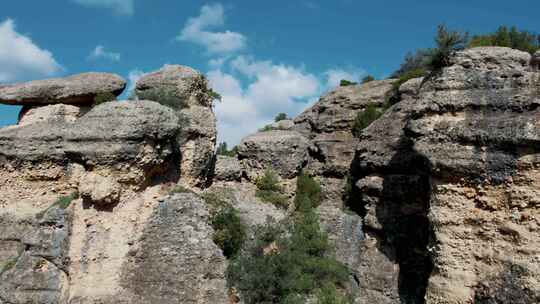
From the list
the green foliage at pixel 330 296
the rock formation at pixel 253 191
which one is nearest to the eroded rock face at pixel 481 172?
the rock formation at pixel 253 191

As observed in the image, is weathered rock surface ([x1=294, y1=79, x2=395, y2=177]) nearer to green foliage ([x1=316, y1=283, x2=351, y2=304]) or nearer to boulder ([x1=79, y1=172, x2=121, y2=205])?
green foliage ([x1=316, y1=283, x2=351, y2=304])

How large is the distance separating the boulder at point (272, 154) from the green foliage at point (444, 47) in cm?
566

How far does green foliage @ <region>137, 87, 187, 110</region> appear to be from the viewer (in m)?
13.9

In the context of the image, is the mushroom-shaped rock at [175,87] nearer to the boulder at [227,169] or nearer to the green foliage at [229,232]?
the boulder at [227,169]

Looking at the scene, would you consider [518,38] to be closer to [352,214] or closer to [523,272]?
[352,214]

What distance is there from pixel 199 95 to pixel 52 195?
496cm

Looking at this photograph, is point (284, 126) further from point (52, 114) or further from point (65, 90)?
point (52, 114)

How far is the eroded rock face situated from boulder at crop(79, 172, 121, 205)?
7223 mm

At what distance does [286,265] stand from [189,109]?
17.4ft

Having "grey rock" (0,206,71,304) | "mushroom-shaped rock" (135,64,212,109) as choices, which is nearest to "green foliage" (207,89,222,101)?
"mushroom-shaped rock" (135,64,212,109)

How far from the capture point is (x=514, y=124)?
31.6 ft

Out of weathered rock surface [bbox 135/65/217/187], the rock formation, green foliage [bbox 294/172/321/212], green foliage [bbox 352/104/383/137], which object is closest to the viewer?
the rock formation

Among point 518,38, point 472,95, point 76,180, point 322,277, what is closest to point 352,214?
point 322,277

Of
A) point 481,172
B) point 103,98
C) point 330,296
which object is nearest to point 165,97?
point 103,98
